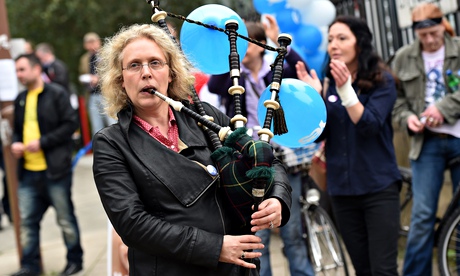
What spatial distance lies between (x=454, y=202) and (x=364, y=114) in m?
1.18

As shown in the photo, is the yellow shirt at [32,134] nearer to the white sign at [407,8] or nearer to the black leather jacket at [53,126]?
the black leather jacket at [53,126]

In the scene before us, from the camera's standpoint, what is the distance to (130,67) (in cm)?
306

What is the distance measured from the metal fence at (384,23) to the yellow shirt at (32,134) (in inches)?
128

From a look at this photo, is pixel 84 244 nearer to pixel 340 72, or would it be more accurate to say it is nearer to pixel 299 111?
pixel 340 72

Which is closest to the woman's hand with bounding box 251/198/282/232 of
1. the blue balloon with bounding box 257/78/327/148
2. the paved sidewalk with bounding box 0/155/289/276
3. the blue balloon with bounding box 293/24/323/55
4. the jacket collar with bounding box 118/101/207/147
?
the jacket collar with bounding box 118/101/207/147

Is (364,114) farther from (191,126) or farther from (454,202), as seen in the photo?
(191,126)

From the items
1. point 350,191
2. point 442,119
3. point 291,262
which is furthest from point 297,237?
point 442,119

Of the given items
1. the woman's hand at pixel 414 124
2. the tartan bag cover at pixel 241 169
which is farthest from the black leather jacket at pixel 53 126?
the tartan bag cover at pixel 241 169

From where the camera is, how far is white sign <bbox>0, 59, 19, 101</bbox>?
7023 mm

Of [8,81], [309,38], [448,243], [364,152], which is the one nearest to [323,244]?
[448,243]

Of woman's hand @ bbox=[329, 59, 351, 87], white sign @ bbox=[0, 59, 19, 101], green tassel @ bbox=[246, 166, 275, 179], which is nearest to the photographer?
green tassel @ bbox=[246, 166, 275, 179]

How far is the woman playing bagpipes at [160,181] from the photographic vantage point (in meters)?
2.88

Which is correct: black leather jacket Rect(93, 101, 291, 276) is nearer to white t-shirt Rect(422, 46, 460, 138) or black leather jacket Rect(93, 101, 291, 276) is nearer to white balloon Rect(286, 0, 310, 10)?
white t-shirt Rect(422, 46, 460, 138)

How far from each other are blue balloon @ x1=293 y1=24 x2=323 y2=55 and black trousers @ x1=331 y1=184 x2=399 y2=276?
1837 mm
